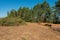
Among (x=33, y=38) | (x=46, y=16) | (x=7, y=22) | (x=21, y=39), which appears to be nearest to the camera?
(x=21, y=39)

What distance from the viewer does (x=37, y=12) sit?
5734 cm

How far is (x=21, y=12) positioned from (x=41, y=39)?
52249 mm

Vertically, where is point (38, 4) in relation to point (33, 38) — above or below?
above

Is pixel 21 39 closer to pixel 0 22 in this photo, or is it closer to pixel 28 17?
pixel 0 22

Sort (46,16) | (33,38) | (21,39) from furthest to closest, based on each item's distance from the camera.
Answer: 1. (46,16)
2. (33,38)
3. (21,39)

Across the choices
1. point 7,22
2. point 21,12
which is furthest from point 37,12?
point 7,22

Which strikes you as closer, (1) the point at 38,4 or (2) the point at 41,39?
(2) the point at 41,39

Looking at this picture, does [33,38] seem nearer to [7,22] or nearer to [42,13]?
[7,22]

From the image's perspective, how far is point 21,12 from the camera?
60.4m

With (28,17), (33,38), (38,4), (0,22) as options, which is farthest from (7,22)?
(38,4)

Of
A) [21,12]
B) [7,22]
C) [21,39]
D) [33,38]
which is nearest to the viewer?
[21,39]

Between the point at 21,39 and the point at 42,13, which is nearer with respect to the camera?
the point at 21,39

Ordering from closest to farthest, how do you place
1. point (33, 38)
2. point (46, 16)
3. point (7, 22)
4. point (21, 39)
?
point (21, 39) < point (33, 38) < point (7, 22) < point (46, 16)

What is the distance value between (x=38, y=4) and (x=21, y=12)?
27.6 ft
